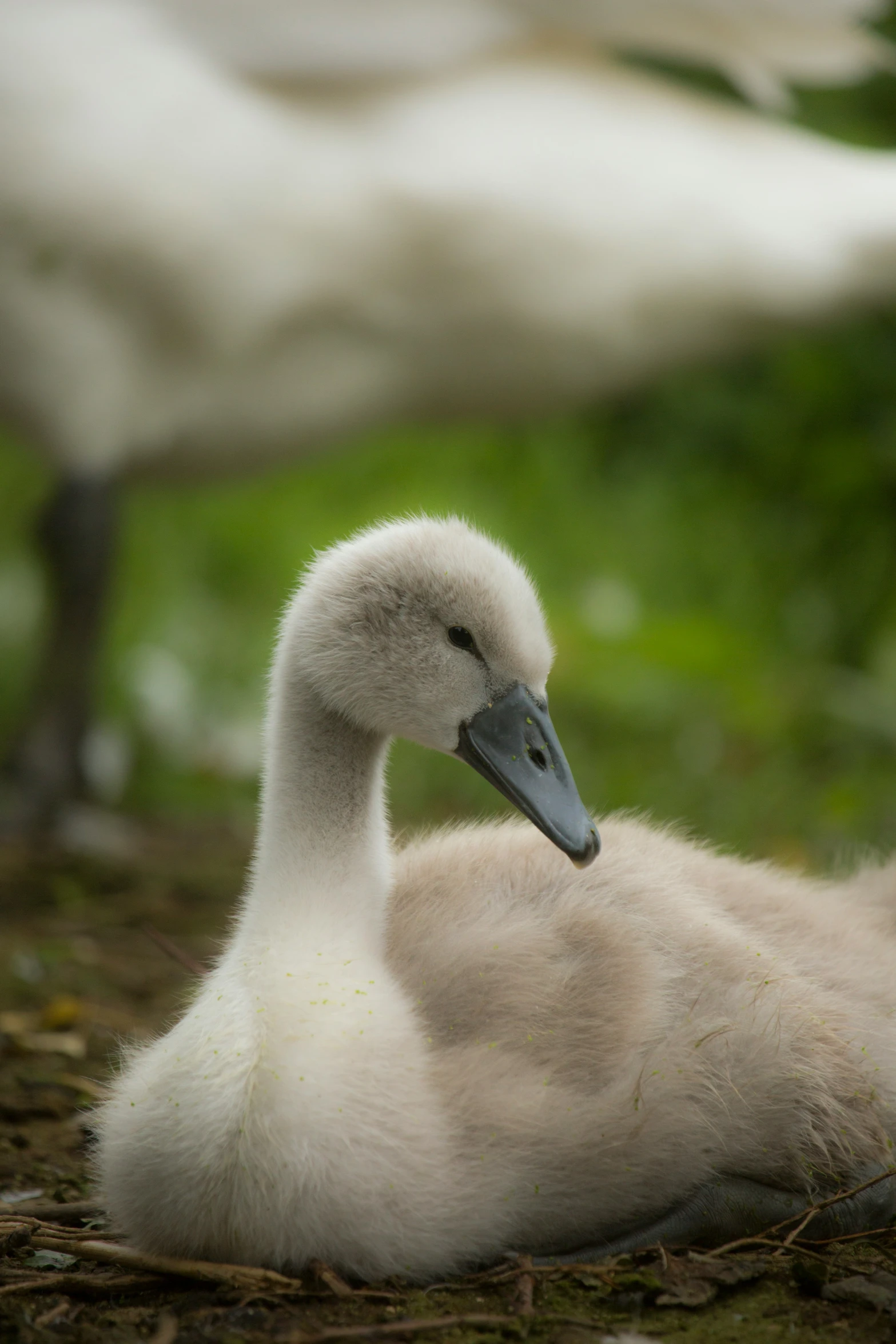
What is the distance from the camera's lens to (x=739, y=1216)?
6.77 ft

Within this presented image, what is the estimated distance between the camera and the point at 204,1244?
1.99m

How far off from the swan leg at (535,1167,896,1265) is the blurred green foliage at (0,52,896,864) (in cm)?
179

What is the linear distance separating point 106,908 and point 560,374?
1.86 m

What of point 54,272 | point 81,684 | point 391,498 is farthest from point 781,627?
point 54,272

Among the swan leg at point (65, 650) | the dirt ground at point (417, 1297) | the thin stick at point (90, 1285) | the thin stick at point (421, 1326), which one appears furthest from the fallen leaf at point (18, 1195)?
the swan leg at point (65, 650)

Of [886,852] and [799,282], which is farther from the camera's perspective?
[799,282]

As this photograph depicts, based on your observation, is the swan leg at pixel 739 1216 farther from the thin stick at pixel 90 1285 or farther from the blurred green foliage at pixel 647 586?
the blurred green foliage at pixel 647 586

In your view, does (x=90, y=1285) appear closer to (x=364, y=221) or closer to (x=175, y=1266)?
(x=175, y=1266)

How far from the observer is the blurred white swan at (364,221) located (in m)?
3.78

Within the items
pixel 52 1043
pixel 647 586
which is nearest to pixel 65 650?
pixel 52 1043

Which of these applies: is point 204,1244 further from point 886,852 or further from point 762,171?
point 762,171

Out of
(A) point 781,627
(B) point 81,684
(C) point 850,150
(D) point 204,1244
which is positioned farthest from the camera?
(A) point 781,627

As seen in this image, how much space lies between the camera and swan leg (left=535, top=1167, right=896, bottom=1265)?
203 centimetres

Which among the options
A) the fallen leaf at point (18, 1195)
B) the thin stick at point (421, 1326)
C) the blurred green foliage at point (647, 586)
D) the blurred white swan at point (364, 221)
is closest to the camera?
the thin stick at point (421, 1326)
